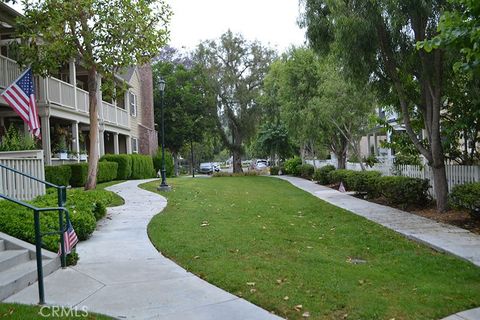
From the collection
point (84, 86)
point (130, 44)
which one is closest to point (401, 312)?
point (130, 44)

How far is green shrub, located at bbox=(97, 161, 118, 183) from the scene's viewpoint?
70.2 feet

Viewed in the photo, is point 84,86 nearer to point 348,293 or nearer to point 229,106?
point 229,106

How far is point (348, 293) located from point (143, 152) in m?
30.4

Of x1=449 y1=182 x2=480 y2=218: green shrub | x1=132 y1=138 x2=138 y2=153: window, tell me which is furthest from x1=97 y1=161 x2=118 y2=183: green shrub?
x1=449 y1=182 x2=480 y2=218: green shrub

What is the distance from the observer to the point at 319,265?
6.84 m

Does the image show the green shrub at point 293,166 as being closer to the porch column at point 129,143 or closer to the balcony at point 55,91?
the porch column at point 129,143

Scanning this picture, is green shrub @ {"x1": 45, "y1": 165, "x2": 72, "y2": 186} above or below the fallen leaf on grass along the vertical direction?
above

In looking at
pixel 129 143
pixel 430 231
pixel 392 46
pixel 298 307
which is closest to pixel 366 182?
pixel 392 46

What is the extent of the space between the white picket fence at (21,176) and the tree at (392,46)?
311 inches

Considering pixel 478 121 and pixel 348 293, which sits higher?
pixel 478 121

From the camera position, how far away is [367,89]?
13820mm

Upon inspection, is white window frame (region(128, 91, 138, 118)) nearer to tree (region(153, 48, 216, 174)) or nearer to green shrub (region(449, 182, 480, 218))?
tree (region(153, 48, 216, 174))

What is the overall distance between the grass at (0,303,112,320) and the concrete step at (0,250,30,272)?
1267 mm

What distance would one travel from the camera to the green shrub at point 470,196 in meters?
10.1
